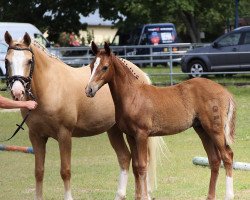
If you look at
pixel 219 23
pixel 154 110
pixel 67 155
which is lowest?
pixel 219 23

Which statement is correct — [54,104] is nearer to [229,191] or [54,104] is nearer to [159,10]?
[229,191]

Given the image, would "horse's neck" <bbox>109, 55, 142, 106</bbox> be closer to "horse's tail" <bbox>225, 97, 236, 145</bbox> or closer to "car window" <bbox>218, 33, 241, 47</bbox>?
"horse's tail" <bbox>225, 97, 236, 145</bbox>

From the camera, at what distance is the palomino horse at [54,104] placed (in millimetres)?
9023

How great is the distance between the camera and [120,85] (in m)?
8.72

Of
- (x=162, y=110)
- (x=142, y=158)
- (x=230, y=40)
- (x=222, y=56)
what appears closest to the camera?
(x=142, y=158)

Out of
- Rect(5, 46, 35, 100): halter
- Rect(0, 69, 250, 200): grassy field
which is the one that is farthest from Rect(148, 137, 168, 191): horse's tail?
Rect(5, 46, 35, 100): halter

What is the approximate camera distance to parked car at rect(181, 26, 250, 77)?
27.5 metres

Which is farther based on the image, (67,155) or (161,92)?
(67,155)

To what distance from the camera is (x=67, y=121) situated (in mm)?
9586

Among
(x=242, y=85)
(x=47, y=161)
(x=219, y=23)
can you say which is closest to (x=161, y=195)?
(x=47, y=161)

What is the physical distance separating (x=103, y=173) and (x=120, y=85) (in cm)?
356

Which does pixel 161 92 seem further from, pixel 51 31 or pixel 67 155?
pixel 51 31

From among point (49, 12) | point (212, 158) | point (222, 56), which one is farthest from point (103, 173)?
point (49, 12)

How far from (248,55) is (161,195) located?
1767cm
